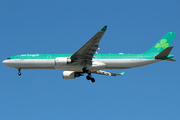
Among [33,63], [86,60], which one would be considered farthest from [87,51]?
[33,63]

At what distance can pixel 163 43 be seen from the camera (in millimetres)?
52156

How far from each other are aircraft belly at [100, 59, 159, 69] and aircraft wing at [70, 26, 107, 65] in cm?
299

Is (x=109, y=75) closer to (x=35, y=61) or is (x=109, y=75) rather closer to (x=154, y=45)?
(x=154, y=45)

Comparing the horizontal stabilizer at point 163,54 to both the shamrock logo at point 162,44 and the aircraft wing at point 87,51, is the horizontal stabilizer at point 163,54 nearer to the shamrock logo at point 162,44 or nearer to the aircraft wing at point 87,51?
the shamrock logo at point 162,44

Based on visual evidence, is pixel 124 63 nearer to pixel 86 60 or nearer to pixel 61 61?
pixel 86 60

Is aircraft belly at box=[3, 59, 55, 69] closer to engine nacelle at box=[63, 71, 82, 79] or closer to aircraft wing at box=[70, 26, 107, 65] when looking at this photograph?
engine nacelle at box=[63, 71, 82, 79]

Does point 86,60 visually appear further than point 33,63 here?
No

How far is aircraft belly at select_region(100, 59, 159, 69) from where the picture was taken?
4888 cm

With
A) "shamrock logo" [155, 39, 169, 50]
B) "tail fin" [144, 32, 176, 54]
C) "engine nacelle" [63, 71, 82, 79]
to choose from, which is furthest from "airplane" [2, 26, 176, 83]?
"engine nacelle" [63, 71, 82, 79]

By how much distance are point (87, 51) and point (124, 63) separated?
6649 mm

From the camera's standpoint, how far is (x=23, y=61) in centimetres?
4966

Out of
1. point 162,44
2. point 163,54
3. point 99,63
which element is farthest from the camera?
point 162,44

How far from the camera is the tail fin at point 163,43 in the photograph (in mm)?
51672

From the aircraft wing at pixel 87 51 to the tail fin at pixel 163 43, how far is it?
33.6ft
